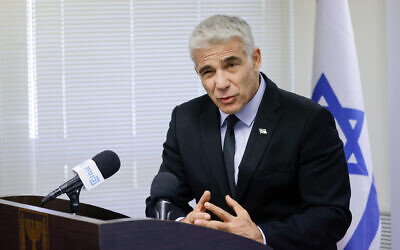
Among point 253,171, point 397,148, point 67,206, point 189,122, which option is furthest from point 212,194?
point 397,148

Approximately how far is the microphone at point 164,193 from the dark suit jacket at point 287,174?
309 millimetres

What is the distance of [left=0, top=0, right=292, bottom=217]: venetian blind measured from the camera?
3949 mm

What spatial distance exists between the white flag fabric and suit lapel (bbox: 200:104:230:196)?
130cm

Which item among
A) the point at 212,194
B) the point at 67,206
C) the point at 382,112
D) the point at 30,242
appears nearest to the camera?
the point at 30,242

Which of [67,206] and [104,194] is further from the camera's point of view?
[104,194]

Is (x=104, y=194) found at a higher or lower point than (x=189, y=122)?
lower

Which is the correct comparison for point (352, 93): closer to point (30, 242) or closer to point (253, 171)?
point (253, 171)

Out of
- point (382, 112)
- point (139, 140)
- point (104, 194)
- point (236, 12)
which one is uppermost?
point (236, 12)

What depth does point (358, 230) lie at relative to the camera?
10.3 feet

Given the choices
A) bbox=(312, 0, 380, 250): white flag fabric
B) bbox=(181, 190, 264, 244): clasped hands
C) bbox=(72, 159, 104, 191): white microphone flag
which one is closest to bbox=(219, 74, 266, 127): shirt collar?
bbox=(181, 190, 264, 244): clasped hands

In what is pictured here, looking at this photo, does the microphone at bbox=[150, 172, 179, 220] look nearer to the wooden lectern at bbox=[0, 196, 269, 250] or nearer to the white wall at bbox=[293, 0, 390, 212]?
the wooden lectern at bbox=[0, 196, 269, 250]

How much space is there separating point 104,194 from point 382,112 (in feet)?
6.79

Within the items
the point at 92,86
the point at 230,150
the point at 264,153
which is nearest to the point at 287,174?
the point at 264,153

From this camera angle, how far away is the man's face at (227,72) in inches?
74.8
